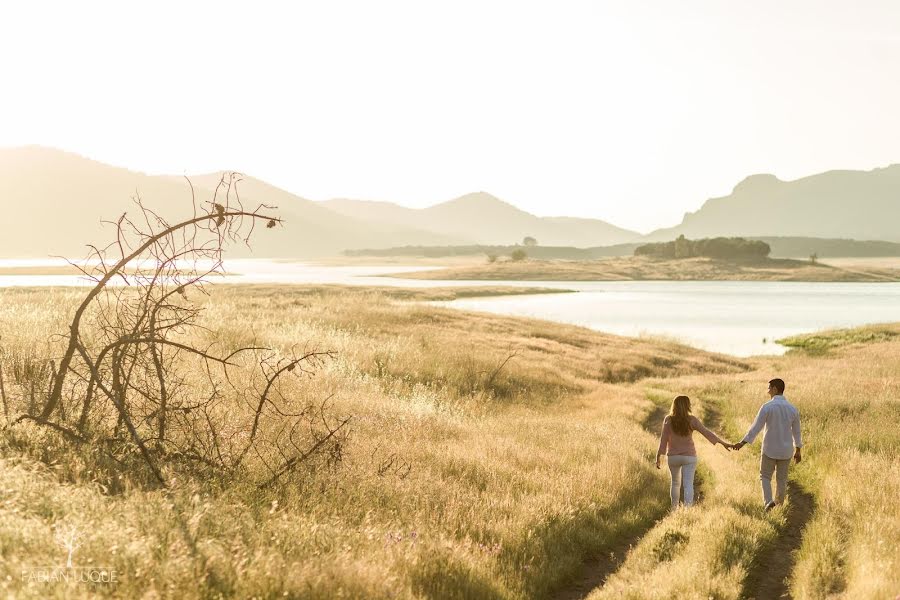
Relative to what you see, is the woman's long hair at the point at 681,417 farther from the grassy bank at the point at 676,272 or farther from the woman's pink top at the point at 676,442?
the grassy bank at the point at 676,272

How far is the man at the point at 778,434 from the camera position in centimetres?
1023

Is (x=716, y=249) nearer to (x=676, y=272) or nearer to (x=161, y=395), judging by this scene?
(x=676, y=272)

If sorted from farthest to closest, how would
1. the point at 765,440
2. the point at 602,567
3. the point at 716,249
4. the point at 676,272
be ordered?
the point at 716,249 → the point at 676,272 → the point at 765,440 → the point at 602,567

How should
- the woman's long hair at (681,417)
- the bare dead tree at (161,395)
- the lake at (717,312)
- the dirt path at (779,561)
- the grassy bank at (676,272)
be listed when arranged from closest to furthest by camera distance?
the bare dead tree at (161,395), the dirt path at (779,561), the woman's long hair at (681,417), the lake at (717,312), the grassy bank at (676,272)

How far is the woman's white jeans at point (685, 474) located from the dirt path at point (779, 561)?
1374 millimetres

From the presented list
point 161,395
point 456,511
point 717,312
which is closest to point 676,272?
point 717,312

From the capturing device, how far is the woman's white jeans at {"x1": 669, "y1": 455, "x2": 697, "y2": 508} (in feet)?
32.9

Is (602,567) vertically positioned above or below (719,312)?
above

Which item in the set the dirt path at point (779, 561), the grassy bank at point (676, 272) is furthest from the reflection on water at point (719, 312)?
the grassy bank at point (676, 272)

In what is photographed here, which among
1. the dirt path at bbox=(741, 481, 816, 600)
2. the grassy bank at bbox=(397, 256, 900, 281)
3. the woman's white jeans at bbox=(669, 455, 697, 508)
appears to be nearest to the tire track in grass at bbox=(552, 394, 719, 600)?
the woman's white jeans at bbox=(669, 455, 697, 508)

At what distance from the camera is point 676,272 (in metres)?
152

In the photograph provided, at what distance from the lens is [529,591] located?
7098mm

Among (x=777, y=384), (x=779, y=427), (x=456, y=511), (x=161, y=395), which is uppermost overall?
(x=161, y=395)

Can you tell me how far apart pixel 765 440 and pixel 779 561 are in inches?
106
